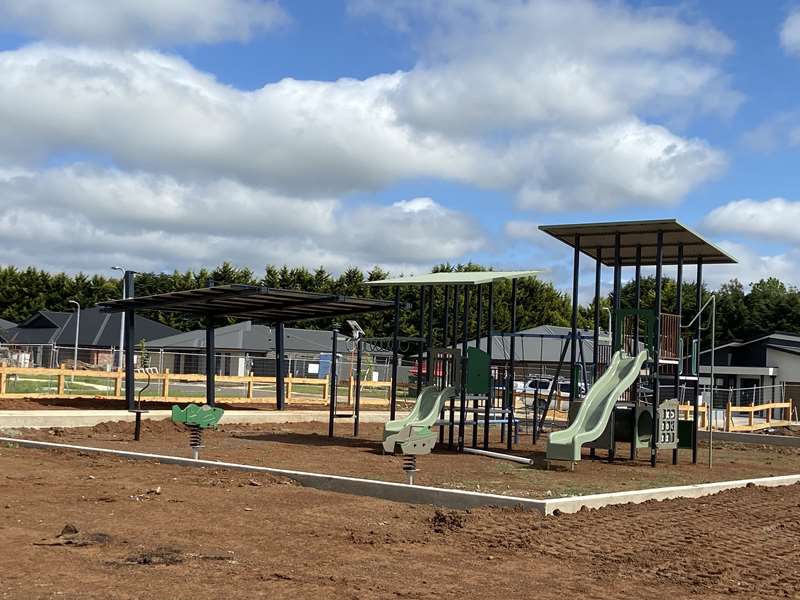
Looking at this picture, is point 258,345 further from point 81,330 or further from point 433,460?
point 433,460

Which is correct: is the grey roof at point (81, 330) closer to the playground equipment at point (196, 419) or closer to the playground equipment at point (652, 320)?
the playground equipment at point (652, 320)

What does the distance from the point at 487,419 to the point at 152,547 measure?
9.92 m

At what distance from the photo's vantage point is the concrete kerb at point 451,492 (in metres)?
10.4

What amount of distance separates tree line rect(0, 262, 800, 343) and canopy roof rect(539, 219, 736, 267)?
44546 millimetres

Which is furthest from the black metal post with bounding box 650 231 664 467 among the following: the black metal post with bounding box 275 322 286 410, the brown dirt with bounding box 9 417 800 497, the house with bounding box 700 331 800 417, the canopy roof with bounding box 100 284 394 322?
the house with bounding box 700 331 800 417

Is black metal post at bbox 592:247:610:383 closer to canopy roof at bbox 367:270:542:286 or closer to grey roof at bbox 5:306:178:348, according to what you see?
canopy roof at bbox 367:270:542:286

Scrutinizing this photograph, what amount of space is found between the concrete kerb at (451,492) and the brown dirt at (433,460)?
2.46ft

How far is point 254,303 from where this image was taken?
25.5 meters

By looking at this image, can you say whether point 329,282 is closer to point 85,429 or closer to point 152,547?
point 85,429

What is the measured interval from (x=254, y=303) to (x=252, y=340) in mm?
44920

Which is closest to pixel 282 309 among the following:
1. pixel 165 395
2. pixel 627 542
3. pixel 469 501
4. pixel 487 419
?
pixel 165 395

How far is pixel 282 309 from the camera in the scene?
1013 inches

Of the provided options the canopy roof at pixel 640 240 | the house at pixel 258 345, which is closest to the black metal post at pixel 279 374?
the canopy roof at pixel 640 240

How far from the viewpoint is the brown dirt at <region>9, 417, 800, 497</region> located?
1332cm
